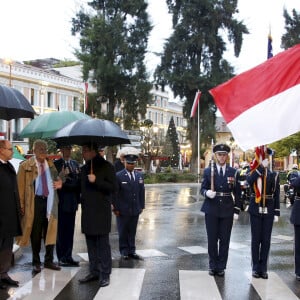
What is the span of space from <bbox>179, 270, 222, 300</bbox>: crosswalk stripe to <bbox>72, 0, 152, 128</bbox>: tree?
38.2 metres

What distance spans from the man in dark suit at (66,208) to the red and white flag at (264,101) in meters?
2.78

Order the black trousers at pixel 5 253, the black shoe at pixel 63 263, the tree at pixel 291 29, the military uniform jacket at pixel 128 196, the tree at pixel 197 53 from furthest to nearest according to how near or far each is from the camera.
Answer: the tree at pixel 291 29, the tree at pixel 197 53, the military uniform jacket at pixel 128 196, the black shoe at pixel 63 263, the black trousers at pixel 5 253

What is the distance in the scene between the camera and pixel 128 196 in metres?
8.80

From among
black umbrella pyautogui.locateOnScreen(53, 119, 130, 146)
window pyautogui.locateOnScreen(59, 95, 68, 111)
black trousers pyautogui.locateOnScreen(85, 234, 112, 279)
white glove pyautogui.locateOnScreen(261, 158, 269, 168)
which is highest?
window pyautogui.locateOnScreen(59, 95, 68, 111)

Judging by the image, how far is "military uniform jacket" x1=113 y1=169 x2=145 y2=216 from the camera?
8773 mm

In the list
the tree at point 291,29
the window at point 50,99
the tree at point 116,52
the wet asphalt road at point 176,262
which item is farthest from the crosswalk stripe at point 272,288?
the window at point 50,99

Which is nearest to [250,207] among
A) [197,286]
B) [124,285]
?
[197,286]

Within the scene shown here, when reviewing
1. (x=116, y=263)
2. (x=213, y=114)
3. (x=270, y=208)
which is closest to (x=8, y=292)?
(x=116, y=263)

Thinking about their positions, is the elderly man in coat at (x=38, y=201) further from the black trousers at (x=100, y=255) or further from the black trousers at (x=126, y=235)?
the black trousers at (x=126, y=235)

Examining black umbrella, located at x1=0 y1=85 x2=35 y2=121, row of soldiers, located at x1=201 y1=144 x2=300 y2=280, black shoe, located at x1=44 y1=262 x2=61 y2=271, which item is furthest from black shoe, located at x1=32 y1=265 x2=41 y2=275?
row of soldiers, located at x1=201 y1=144 x2=300 y2=280

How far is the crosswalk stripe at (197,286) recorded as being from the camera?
6.28 metres

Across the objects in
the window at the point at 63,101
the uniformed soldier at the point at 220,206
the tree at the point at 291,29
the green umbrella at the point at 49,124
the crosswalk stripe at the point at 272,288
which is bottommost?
the crosswalk stripe at the point at 272,288

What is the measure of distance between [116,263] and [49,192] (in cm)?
170

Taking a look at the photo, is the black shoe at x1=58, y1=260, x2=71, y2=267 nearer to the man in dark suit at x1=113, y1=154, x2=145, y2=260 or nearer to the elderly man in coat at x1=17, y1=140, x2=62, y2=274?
the elderly man in coat at x1=17, y1=140, x2=62, y2=274
